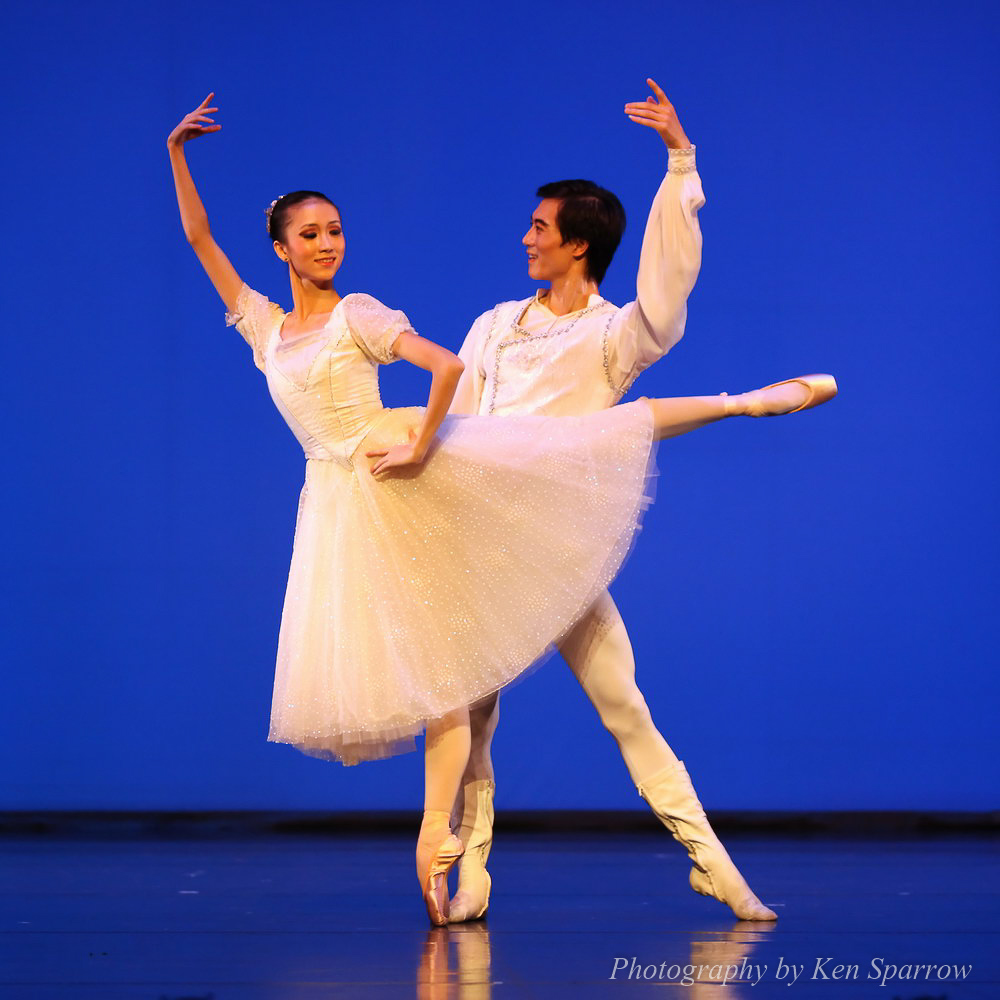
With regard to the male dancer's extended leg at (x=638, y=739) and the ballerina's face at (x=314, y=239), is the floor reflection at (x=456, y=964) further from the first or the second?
the ballerina's face at (x=314, y=239)

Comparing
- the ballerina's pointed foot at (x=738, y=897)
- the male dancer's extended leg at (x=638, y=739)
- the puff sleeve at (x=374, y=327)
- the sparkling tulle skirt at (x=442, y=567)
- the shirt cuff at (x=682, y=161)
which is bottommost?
the ballerina's pointed foot at (x=738, y=897)

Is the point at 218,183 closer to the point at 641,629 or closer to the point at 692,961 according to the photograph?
the point at 641,629

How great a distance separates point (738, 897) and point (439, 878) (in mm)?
506

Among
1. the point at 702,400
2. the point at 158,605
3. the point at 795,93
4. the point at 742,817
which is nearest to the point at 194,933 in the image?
the point at 702,400

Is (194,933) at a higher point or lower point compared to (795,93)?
lower

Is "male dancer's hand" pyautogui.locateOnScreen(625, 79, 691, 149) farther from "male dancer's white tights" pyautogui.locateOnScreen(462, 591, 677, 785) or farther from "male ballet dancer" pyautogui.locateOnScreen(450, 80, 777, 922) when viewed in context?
"male dancer's white tights" pyautogui.locateOnScreen(462, 591, 677, 785)

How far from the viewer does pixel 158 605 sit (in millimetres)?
3941

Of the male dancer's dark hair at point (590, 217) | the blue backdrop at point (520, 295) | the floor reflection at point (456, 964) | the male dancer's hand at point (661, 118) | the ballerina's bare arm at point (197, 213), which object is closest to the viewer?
the floor reflection at point (456, 964)

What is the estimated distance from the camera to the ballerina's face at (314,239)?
2424 mm

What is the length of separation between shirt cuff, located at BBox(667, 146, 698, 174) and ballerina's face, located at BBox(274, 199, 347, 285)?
57cm

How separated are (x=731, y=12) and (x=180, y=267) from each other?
1.67 metres

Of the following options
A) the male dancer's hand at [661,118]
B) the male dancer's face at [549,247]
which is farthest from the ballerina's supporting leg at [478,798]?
the male dancer's hand at [661,118]

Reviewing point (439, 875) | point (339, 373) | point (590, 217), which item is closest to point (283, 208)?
point (339, 373)

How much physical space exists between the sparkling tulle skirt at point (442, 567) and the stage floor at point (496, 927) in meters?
0.36
